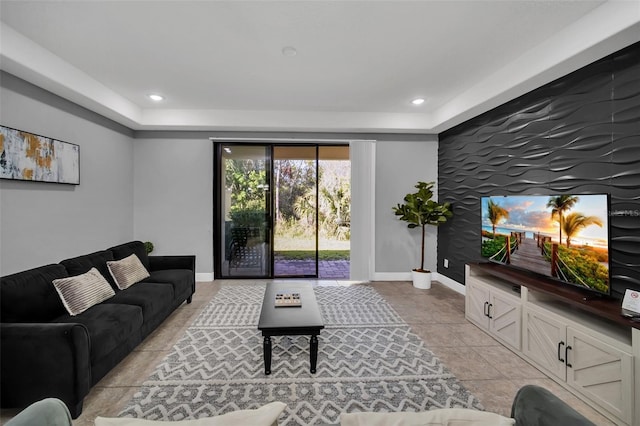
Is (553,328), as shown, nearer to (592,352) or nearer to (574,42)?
(592,352)

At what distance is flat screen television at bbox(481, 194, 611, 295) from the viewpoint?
229 centimetres

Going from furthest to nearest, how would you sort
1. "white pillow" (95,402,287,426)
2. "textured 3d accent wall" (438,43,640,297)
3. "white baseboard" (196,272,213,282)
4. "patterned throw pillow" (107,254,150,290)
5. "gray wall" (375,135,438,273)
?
"gray wall" (375,135,438,273)
"white baseboard" (196,272,213,282)
"patterned throw pillow" (107,254,150,290)
"textured 3d accent wall" (438,43,640,297)
"white pillow" (95,402,287,426)

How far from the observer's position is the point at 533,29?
8.02 ft

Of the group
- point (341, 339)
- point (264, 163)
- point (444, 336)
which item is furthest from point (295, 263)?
point (444, 336)

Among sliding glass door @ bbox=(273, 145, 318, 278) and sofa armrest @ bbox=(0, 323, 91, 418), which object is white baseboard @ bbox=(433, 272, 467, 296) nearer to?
sliding glass door @ bbox=(273, 145, 318, 278)

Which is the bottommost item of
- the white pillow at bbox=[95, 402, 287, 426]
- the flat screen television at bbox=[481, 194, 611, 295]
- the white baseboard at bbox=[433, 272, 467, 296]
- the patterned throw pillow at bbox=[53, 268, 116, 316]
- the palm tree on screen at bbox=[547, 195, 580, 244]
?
the white baseboard at bbox=[433, 272, 467, 296]

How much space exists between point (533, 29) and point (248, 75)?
8.98ft

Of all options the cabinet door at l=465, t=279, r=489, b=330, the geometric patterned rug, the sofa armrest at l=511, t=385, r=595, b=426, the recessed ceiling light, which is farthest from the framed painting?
the cabinet door at l=465, t=279, r=489, b=330

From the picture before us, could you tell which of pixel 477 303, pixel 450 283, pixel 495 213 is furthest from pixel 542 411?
pixel 450 283

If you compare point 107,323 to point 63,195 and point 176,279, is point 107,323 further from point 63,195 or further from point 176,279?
point 63,195

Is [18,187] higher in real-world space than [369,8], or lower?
lower

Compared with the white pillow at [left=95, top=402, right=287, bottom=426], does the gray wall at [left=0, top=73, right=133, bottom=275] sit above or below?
above

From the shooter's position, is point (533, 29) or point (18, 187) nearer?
point (533, 29)

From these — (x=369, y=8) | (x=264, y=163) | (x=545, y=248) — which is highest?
(x=369, y=8)
